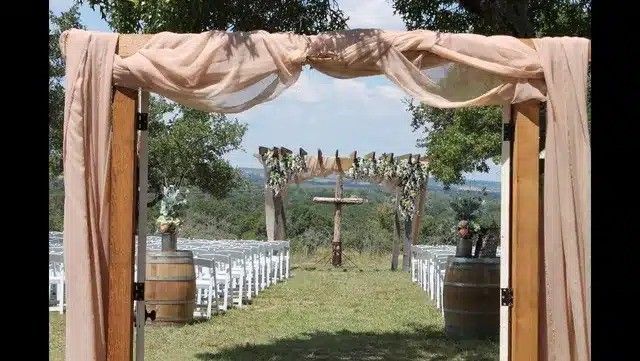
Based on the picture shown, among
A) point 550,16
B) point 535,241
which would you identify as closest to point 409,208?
point 550,16

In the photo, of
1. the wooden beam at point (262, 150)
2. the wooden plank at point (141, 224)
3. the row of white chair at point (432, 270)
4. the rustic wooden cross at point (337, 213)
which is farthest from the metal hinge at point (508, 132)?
the rustic wooden cross at point (337, 213)

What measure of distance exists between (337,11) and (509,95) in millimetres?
3732

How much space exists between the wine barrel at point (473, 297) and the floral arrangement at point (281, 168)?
8978 millimetres

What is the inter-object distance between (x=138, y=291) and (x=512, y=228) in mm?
2130

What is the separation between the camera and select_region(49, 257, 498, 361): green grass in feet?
25.9

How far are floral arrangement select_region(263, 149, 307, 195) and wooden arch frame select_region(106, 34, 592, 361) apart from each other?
12.5 m

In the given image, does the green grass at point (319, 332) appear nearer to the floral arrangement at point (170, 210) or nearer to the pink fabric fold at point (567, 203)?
the floral arrangement at point (170, 210)

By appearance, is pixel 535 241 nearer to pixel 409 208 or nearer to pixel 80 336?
pixel 80 336

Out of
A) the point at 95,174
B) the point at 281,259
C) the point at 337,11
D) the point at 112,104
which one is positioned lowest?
the point at 281,259

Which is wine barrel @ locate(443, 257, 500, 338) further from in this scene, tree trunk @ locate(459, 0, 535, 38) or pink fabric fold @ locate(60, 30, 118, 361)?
pink fabric fold @ locate(60, 30, 118, 361)

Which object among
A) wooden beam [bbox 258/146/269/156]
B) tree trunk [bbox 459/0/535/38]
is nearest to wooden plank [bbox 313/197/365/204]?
wooden beam [bbox 258/146/269/156]

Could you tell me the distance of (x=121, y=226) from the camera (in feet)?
15.2

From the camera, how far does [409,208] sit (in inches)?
711
